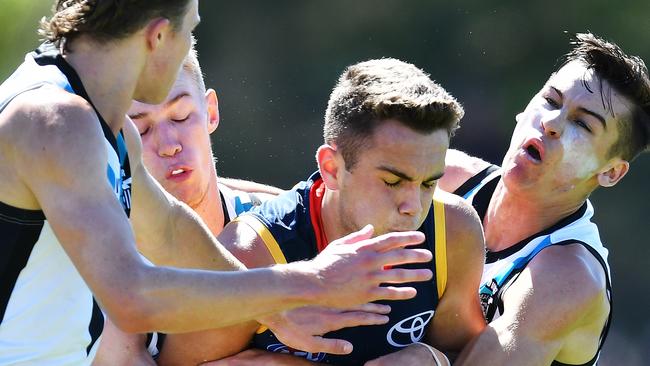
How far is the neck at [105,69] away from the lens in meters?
3.24

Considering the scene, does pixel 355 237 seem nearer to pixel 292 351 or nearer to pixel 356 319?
pixel 356 319

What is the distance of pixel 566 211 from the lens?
497 cm

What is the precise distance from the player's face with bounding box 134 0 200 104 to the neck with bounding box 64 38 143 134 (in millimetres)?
74

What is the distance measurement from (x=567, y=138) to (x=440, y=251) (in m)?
1.15

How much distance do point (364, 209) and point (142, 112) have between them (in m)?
1.17

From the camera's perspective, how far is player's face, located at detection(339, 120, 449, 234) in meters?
3.79

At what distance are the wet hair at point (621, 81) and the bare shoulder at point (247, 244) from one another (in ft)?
5.85

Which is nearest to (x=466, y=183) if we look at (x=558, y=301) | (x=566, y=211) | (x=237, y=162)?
(x=566, y=211)

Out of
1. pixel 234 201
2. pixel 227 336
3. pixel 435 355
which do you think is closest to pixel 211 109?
pixel 234 201

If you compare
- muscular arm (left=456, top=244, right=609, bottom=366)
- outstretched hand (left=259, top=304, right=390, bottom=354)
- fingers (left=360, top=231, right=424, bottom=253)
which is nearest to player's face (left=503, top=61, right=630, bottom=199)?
muscular arm (left=456, top=244, right=609, bottom=366)

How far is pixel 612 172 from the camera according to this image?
511 cm

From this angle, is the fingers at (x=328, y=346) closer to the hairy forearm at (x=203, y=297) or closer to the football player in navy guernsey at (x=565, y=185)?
the hairy forearm at (x=203, y=297)

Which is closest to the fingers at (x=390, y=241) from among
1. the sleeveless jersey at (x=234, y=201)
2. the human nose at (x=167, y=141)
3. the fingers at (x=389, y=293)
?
the fingers at (x=389, y=293)

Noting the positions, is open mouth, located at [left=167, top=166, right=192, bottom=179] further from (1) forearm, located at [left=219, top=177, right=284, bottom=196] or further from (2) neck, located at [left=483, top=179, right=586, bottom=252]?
(2) neck, located at [left=483, top=179, right=586, bottom=252]
